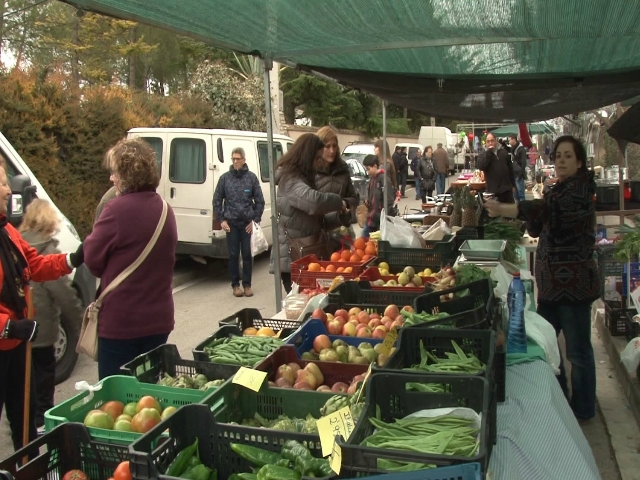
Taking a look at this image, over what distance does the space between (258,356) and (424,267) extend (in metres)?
2.74

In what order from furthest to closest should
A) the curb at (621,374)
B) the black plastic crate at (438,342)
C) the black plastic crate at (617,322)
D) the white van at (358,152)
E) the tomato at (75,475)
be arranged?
the white van at (358,152) < the black plastic crate at (617,322) < the curb at (621,374) < the black plastic crate at (438,342) < the tomato at (75,475)

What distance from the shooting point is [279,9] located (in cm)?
394

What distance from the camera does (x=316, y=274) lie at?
5.00m

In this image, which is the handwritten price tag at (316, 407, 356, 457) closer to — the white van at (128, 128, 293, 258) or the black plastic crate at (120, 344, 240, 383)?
the black plastic crate at (120, 344, 240, 383)

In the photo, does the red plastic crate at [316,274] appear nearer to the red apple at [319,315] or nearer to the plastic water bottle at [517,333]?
the red apple at [319,315]

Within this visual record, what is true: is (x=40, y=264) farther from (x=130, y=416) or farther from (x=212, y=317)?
(x=212, y=317)

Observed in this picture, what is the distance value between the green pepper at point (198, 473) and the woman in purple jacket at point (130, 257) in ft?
5.01

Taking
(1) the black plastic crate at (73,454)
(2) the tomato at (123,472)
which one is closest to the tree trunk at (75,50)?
(1) the black plastic crate at (73,454)

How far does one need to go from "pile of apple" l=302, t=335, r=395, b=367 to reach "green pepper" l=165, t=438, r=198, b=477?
1.06 m

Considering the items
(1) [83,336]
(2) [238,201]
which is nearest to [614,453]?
(1) [83,336]

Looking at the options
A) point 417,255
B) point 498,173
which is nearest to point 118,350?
point 417,255

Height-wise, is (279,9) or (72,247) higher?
(279,9)

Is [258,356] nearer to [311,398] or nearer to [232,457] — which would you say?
[311,398]

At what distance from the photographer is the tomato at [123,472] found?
2.05 meters
